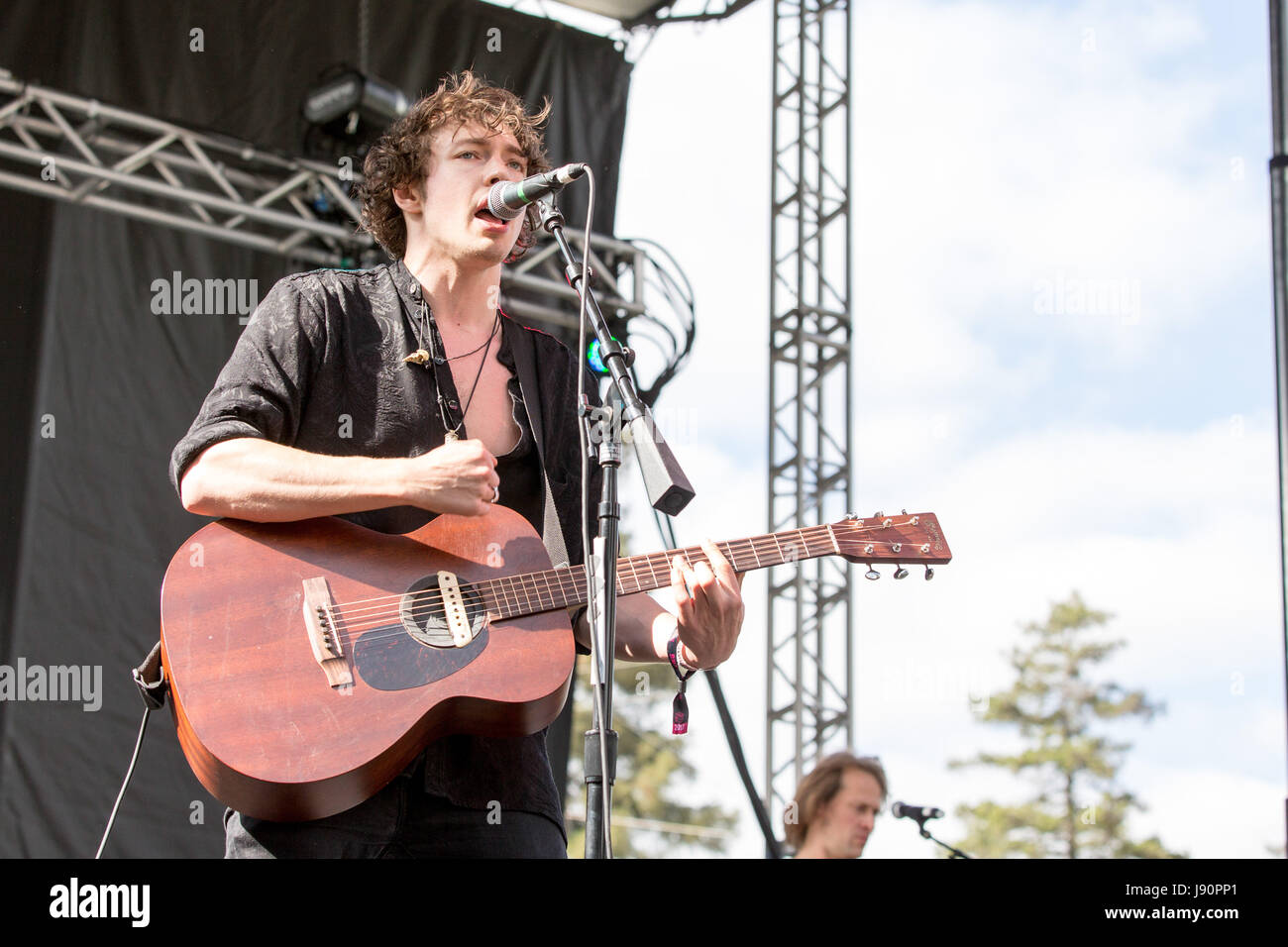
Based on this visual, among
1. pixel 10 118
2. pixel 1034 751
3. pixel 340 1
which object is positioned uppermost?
pixel 340 1

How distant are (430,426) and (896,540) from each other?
3.59 ft

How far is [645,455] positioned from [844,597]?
564 centimetres

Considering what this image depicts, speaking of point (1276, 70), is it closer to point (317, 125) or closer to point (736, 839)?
point (317, 125)

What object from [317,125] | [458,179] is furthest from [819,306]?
[458,179]

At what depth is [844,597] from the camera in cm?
775

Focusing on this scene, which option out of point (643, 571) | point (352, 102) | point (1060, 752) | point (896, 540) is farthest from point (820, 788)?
point (1060, 752)

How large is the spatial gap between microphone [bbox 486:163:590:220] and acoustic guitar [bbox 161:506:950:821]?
24.5 inches

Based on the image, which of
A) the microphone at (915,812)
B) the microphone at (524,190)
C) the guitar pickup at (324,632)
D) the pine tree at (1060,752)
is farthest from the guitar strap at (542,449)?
the pine tree at (1060,752)

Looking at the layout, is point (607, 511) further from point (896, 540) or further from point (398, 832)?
point (896, 540)

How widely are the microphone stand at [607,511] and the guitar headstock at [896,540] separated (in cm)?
72

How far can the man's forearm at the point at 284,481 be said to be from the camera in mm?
2326

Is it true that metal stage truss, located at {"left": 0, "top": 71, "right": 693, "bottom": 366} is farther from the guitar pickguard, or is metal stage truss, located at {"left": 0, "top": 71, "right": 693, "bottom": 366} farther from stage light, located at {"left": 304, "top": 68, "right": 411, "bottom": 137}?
the guitar pickguard

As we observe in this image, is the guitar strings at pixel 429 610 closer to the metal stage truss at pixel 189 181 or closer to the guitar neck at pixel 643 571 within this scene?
the guitar neck at pixel 643 571
